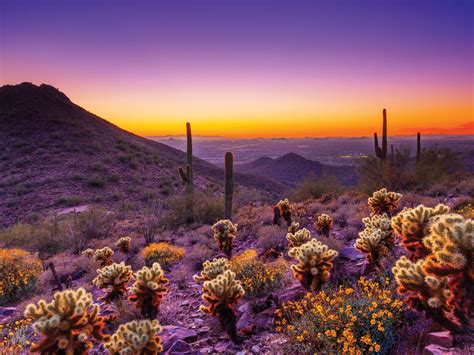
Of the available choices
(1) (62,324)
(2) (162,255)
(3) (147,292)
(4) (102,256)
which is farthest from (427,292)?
(4) (102,256)

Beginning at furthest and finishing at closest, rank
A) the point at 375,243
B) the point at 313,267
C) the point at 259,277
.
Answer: the point at 259,277 → the point at 375,243 → the point at 313,267

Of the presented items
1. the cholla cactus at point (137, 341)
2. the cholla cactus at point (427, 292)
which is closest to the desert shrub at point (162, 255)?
the cholla cactus at point (137, 341)

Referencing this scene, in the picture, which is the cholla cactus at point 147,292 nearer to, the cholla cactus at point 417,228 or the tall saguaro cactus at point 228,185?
the cholla cactus at point 417,228

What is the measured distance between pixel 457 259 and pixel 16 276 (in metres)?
9.19

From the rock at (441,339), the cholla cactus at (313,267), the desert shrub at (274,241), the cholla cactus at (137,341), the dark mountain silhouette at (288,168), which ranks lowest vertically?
the dark mountain silhouette at (288,168)

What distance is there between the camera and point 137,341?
376cm

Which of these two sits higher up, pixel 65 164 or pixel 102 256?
pixel 65 164

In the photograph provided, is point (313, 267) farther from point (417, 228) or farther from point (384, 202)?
point (384, 202)

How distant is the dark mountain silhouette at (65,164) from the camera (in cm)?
2691

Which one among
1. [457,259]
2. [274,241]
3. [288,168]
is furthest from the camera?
[288,168]

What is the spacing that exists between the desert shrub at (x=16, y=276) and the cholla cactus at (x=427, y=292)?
8020 mm

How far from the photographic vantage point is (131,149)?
137 feet

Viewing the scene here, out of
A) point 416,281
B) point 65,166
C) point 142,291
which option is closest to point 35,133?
point 65,166

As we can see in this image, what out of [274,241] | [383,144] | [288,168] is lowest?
[288,168]
